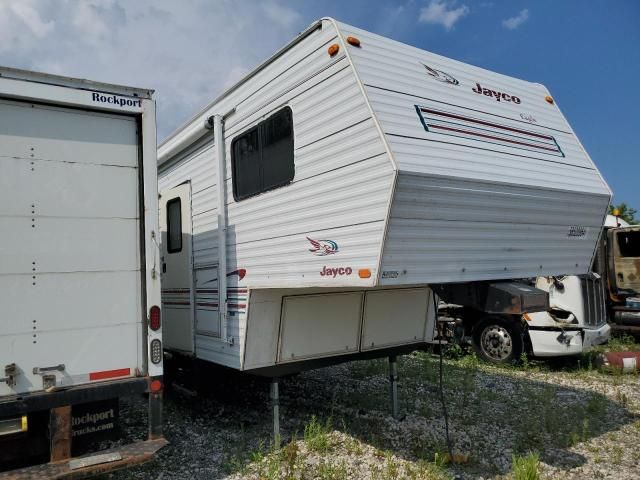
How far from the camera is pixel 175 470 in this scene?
15.4 feet

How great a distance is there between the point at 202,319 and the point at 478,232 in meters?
2.95

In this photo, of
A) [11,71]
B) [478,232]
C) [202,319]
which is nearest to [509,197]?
[478,232]

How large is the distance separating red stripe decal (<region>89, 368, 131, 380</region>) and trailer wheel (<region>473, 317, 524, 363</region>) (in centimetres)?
619

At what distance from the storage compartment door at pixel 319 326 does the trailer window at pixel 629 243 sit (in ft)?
24.0

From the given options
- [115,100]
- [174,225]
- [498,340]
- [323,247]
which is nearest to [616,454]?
[323,247]

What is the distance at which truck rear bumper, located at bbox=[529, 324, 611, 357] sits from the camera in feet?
26.4

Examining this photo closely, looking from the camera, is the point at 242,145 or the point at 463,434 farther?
the point at 463,434

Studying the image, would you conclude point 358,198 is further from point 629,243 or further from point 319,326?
point 629,243

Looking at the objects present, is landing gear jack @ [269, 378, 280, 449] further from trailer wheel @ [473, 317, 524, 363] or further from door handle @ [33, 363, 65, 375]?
trailer wheel @ [473, 317, 524, 363]

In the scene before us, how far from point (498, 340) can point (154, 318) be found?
614cm

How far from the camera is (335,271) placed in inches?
159

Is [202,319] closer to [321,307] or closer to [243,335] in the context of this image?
[243,335]

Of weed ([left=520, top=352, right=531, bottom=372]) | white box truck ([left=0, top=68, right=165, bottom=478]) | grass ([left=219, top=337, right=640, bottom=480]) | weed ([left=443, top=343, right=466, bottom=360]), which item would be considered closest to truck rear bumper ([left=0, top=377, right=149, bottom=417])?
white box truck ([left=0, top=68, right=165, bottom=478])

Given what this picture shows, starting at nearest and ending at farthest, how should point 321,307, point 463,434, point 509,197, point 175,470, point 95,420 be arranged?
point 95,420, point 509,197, point 175,470, point 321,307, point 463,434
